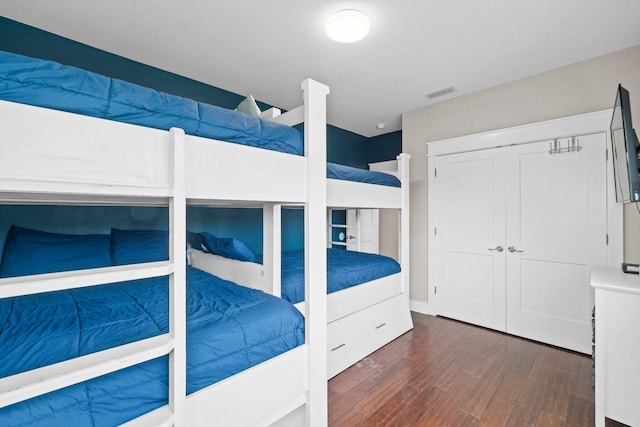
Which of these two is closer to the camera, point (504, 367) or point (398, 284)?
point (504, 367)

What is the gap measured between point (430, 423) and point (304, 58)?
2.81 metres

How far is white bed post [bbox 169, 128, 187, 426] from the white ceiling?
147 centimetres

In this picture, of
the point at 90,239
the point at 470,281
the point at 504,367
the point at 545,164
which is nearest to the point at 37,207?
the point at 90,239

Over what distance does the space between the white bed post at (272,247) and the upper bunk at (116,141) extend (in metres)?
0.42

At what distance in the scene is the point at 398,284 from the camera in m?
2.97

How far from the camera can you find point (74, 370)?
0.77 metres

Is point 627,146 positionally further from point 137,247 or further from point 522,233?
point 137,247

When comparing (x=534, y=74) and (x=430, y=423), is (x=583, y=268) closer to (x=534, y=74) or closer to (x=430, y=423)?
(x=534, y=74)

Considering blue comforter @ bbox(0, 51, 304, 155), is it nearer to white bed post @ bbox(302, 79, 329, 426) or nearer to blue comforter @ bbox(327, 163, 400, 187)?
white bed post @ bbox(302, 79, 329, 426)

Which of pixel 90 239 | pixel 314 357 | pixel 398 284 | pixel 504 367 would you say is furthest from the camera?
pixel 398 284

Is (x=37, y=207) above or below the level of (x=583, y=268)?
above

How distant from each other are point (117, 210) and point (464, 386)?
305cm

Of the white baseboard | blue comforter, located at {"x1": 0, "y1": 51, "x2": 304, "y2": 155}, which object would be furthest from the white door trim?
blue comforter, located at {"x1": 0, "y1": 51, "x2": 304, "y2": 155}

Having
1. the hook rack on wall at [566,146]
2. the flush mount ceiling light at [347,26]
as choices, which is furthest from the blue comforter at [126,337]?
the hook rack on wall at [566,146]
